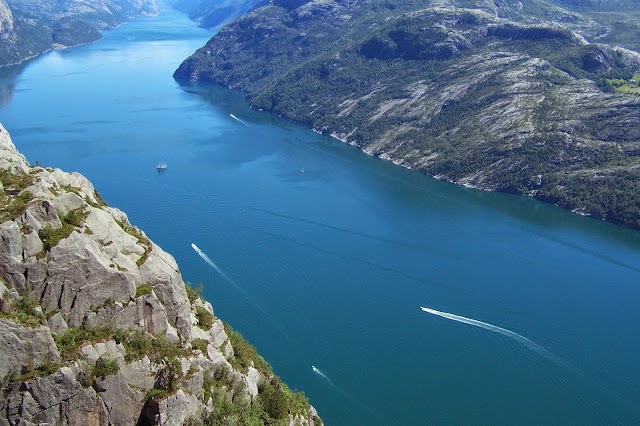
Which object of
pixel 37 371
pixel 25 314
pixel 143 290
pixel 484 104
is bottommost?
pixel 484 104

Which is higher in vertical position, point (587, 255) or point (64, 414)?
point (64, 414)

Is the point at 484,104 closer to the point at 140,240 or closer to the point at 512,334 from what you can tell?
the point at 512,334

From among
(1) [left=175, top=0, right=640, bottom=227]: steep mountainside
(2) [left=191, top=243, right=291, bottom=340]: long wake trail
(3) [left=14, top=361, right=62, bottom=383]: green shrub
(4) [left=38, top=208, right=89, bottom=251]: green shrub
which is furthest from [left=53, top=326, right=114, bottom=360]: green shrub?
(1) [left=175, top=0, right=640, bottom=227]: steep mountainside

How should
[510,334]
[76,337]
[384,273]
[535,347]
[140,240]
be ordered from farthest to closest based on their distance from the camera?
[384,273] < [510,334] < [535,347] < [140,240] < [76,337]

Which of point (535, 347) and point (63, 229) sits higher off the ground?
point (63, 229)

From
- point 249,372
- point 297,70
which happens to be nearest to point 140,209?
point 249,372

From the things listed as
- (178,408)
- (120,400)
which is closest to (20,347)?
(120,400)

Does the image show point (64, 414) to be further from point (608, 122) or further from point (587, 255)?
point (608, 122)
